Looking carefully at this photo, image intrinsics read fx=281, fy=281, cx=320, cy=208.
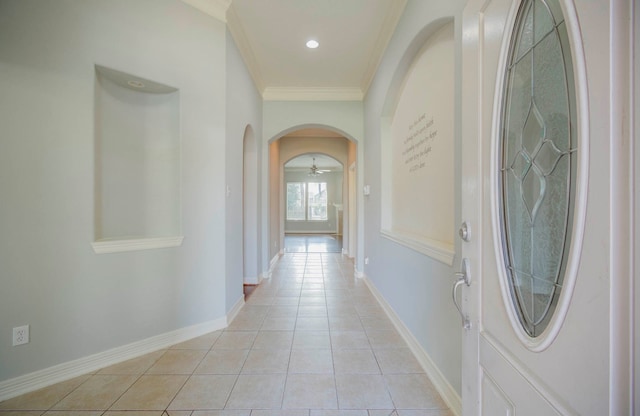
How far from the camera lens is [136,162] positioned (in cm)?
248

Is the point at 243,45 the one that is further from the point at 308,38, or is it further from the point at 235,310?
the point at 235,310

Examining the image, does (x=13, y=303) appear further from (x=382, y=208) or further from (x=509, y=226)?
(x=382, y=208)

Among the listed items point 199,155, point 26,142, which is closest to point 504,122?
point 199,155

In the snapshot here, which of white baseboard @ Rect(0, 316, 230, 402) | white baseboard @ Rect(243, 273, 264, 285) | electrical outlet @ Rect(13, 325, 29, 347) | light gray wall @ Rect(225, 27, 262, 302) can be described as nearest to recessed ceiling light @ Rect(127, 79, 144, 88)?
light gray wall @ Rect(225, 27, 262, 302)

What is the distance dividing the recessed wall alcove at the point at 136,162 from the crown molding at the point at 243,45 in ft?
3.20

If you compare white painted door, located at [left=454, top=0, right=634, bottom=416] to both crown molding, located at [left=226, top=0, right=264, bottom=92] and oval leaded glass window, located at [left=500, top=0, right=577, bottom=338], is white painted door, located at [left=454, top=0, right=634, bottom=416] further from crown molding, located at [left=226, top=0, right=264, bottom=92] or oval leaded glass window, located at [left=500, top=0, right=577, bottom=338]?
crown molding, located at [left=226, top=0, right=264, bottom=92]

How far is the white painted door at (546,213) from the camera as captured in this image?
19.3 inches

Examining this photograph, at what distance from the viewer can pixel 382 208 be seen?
335 centimetres

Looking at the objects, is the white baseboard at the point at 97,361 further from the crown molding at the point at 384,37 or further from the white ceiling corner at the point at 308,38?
the crown molding at the point at 384,37

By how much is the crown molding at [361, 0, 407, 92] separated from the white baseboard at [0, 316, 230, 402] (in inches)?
134

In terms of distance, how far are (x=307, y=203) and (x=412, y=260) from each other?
10.5m

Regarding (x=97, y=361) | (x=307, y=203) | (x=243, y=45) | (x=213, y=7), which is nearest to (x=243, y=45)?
(x=243, y=45)

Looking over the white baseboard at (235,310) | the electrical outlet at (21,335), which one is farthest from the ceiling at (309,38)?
the white baseboard at (235,310)

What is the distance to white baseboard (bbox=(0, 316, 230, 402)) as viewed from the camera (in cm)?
180
